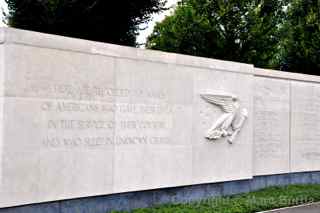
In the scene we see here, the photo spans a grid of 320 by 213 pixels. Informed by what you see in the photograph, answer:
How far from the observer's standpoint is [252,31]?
23.0 metres

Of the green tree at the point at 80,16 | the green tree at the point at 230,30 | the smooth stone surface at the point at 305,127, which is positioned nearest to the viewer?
the smooth stone surface at the point at 305,127

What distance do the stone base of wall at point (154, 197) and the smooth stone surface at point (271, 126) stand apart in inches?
12.0

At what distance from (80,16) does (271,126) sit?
20.1 ft

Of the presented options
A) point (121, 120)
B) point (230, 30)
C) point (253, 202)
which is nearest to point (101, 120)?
point (121, 120)

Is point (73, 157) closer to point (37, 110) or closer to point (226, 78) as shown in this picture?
point (37, 110)

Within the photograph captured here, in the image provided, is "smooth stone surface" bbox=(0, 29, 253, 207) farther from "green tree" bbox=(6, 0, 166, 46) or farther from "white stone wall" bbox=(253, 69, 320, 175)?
"green tree" bbox=(6, 0, 166, 46)

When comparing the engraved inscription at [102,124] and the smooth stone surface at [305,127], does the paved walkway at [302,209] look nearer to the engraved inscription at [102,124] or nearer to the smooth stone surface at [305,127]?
the smooth stone surface at [305,127]

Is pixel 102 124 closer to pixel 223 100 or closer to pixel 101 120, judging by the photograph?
pixel 101 120

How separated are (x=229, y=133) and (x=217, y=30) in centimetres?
1247

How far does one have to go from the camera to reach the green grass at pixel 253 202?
984cm

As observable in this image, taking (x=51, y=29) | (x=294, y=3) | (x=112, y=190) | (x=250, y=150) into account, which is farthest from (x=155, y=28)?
(x=112, y=190)

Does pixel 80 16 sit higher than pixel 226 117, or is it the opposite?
pixel 80 16

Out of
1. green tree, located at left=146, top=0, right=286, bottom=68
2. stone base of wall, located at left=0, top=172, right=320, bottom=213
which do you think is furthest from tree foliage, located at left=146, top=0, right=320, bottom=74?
stone base of wall, located at left=0, top=172, right=320, bottom=213

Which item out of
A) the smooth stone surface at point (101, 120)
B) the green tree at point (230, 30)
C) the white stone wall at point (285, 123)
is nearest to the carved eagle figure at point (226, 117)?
the smooth stone surface at point (101, 120)
